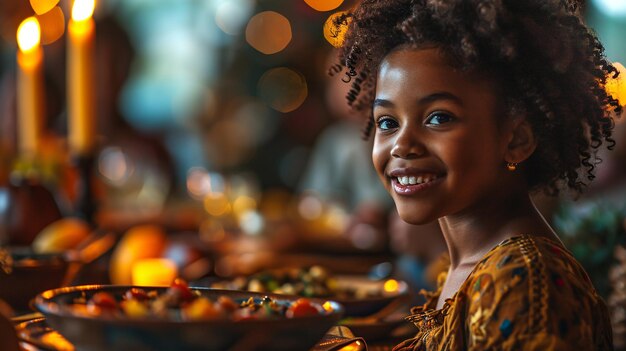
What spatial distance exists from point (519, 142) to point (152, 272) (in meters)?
1.20

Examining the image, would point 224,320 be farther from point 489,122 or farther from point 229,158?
point 229,158

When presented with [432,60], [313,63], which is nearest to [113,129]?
[313,63]

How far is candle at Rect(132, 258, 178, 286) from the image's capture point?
1.96 metres

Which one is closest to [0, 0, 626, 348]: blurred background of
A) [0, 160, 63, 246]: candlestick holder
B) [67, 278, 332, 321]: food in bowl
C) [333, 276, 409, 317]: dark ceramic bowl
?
[0, 160, 63, 246]: candlestick holder

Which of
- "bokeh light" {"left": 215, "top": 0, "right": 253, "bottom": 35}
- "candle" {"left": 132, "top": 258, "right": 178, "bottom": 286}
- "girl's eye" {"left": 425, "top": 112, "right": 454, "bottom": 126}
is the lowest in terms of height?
"girl's eye" {"left": 425, "top": 112, "right": 454, "bottom": 126}

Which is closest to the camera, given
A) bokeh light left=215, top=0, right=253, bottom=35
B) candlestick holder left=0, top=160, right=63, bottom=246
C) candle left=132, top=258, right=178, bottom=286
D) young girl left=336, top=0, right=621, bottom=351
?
young girl left=336, top=0, right=621, bottom=351

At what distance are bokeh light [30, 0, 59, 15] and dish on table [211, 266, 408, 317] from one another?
3703 millimetres

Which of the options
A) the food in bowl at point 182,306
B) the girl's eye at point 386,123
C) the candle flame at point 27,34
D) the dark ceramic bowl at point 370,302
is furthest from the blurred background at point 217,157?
the food in bowl at point 182,306

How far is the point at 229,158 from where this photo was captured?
23.6 ft

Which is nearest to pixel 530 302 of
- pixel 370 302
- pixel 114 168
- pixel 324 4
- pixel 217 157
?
pixel 370 302

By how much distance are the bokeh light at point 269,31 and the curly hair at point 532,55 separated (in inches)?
224

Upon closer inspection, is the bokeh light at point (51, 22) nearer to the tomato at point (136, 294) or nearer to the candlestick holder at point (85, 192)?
the candlestick holder at point (85, 192)

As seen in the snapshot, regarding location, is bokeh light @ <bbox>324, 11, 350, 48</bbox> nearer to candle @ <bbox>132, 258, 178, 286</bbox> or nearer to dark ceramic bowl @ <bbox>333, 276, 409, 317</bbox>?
dark ceramic bowl @ <bbox>333, 276, 409, 317</bbox>

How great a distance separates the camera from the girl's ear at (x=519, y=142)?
3.48 ft
